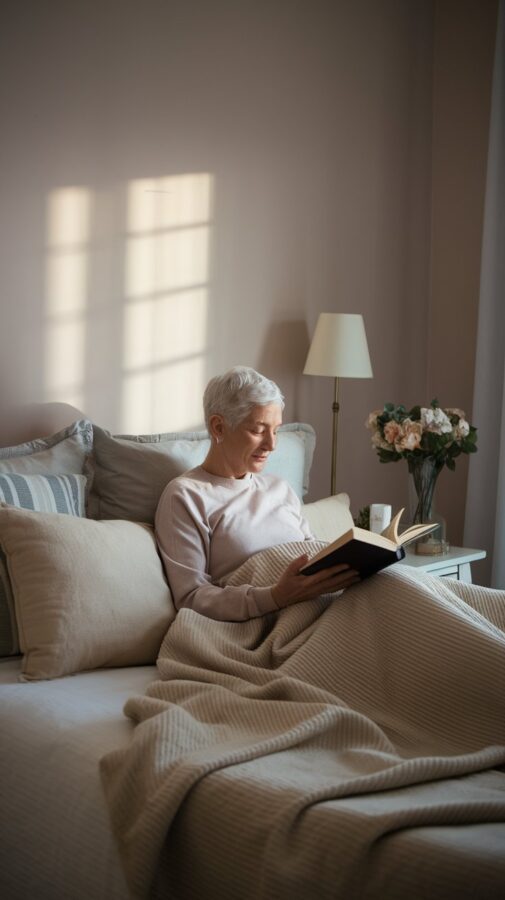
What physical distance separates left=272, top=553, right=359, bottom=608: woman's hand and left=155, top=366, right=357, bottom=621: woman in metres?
0.02

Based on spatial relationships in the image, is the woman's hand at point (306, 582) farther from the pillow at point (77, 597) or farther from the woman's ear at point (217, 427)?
the woman's ear at point (217, 427)

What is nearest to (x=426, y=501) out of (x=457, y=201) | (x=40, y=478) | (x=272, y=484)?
(x=272, y=484)

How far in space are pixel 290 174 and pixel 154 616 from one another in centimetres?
215

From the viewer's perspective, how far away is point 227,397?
2781mm

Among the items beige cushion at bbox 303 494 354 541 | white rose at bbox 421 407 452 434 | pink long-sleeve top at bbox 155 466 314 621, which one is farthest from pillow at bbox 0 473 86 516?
white rose at bbox 421 407 452 434

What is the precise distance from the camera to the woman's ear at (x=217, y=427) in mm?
2797

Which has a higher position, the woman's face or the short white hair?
the short white hair

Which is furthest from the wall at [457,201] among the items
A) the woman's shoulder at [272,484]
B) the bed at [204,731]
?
the bed at [204,731]

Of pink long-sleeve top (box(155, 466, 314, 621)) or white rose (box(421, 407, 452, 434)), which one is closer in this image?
pink long-sleeve top (box(155, 466, 314, 621))

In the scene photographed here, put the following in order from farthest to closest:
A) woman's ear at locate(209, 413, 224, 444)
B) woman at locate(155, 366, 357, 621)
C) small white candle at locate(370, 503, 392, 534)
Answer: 1. small white candle at locate(370, 503, 392, 534)
2. woman's ear at locate(209, 413, 224, 444)
3. woman at locate(155, 366, 357, 621)

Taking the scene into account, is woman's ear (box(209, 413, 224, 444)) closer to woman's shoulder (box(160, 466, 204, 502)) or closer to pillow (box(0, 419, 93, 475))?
woman's shoulder (box(160, 466, 204, 502))

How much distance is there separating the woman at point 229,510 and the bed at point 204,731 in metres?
0.07

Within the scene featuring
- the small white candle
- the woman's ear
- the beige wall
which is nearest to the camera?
the woman's ear

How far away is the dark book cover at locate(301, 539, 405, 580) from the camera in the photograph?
2195 mm
